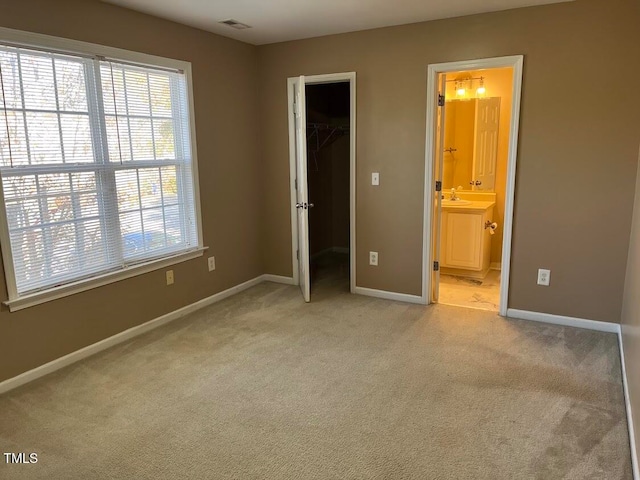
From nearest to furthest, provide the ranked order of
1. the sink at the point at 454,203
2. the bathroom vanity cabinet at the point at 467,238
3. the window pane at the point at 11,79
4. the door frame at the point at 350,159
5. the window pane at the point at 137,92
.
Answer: the window pane at the point at 11,79 → the window pane at the point at 137,92 → the door frame at the point at 350,159 → the bathroom vanity cabinet at the point at 467,238 → the sink at the point at 454,203

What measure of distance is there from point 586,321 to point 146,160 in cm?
358

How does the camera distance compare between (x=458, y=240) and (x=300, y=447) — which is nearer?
(x=300, y=447)

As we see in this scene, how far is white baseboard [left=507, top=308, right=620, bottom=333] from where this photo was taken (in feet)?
11.1

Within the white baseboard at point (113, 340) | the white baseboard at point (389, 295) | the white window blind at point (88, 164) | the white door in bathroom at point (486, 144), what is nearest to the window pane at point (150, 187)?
the white window blind at point (88, 164)

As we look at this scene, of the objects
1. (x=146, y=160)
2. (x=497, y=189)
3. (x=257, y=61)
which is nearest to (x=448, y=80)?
(x=497, y=189)

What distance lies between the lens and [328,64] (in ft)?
13.5

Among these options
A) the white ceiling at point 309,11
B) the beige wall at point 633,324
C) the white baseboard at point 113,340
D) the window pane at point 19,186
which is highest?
the white ceiling at point 309,11

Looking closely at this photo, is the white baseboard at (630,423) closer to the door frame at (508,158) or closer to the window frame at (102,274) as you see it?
the door frame at (508,158)

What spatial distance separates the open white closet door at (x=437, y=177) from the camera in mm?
3771

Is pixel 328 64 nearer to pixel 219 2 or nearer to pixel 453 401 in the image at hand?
pixel 219 2

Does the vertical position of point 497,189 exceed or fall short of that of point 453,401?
it exceeds it

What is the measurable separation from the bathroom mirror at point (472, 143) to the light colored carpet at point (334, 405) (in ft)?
6.34

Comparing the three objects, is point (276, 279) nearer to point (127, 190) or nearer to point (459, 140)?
point (127, 190)

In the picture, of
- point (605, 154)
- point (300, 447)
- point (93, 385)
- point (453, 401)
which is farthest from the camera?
point (605, 154)
